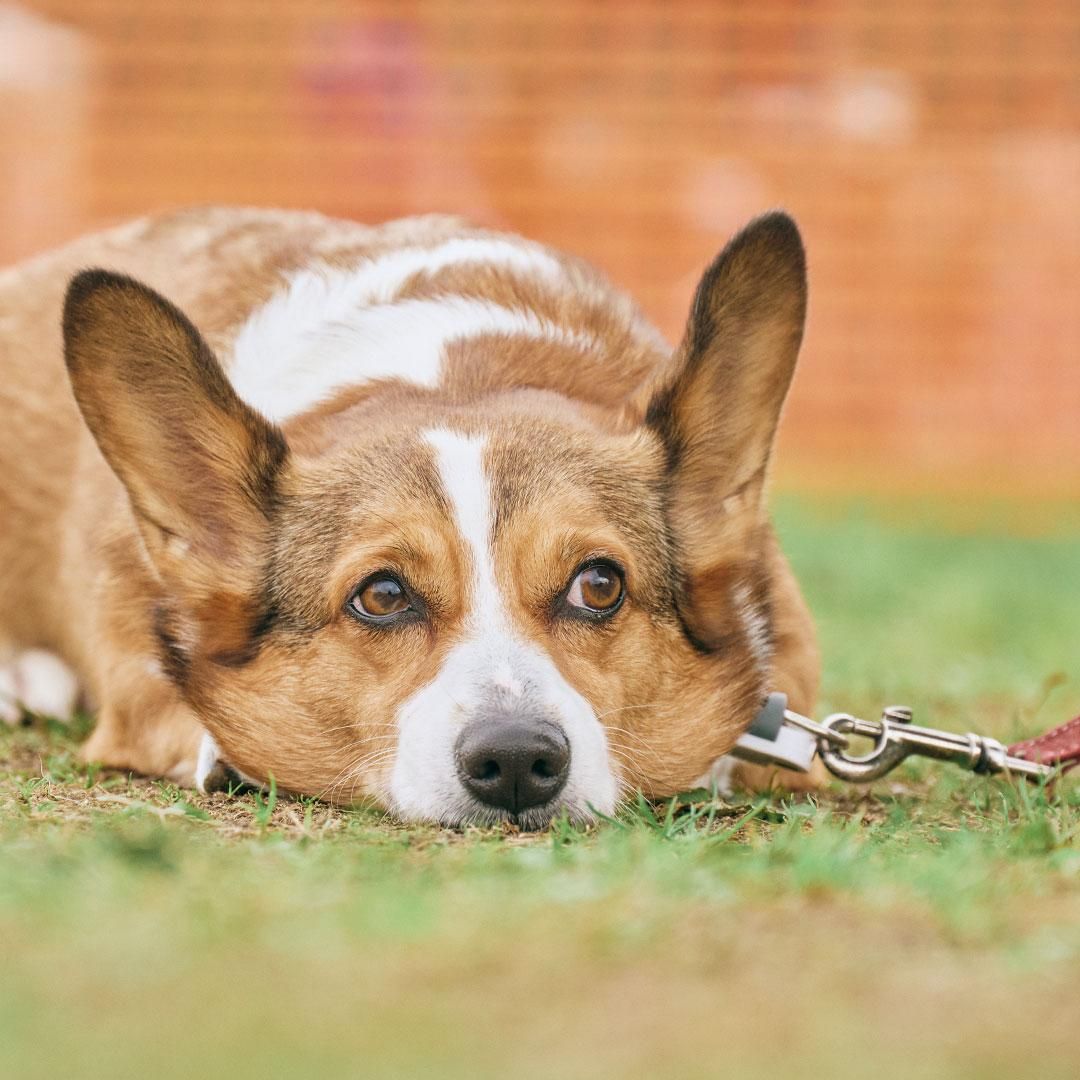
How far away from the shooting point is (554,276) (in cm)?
428

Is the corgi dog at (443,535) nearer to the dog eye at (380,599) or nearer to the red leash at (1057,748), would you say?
the dog eye at (380,599)

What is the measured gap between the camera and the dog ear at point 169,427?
3410 millimetres

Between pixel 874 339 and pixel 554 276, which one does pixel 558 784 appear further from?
pixel 874 339

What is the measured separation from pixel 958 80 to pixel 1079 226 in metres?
1.39

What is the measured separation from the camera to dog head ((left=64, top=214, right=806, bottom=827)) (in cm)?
319

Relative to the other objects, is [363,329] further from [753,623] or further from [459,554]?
[753,623]

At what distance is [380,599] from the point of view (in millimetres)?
3320

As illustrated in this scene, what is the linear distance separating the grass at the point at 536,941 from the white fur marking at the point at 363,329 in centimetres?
108

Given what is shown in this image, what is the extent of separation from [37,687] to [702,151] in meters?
8.26

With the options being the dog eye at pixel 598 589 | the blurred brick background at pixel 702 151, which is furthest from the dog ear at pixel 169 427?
the blurred brick background at pixel 702 151

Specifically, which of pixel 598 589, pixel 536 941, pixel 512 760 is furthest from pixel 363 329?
pixel 536 941

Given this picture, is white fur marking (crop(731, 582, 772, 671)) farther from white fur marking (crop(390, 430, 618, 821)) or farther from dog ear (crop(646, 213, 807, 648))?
white fur marking (crop(390, 430, 618, 821))

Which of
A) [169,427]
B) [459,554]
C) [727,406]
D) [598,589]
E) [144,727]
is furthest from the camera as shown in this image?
[144,727]

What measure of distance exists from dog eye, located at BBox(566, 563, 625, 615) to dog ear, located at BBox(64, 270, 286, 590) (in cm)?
72
